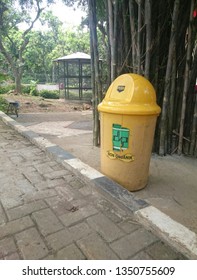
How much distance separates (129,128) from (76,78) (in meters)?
12.9

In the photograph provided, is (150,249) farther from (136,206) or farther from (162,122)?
(162,122)

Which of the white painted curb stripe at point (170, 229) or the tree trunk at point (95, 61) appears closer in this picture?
the white painted curb stripe at point (170, 229)

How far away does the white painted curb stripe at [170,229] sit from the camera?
1805 millimetres

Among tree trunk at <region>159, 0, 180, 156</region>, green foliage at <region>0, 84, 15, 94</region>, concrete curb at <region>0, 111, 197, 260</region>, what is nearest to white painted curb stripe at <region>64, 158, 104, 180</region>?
concrete curb at <region>0, 111, 197, 260</region>

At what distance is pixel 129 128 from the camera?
2.58 meters

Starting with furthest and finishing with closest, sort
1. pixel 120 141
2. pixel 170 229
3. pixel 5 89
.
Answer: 1. pixel 5 89
2. pixel 120 141
3. pixel 170 229

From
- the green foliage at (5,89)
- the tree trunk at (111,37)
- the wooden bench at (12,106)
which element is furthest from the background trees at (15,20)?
the tree trunk at (111,37)

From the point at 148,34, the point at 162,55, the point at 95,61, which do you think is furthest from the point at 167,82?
the point at 95,61

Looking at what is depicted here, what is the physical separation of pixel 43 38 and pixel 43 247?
28.3 metres

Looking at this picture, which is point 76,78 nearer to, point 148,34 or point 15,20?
point 15,20

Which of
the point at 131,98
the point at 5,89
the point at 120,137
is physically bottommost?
the point at 5,89

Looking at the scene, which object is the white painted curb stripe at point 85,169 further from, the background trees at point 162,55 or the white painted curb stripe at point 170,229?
the background trees at point 162,55

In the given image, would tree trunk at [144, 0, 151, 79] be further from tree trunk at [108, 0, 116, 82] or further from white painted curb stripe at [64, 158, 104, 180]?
white painted curb stripe at [64, 158, 104, 180]

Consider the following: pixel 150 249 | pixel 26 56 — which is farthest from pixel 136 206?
pixel 26 56
